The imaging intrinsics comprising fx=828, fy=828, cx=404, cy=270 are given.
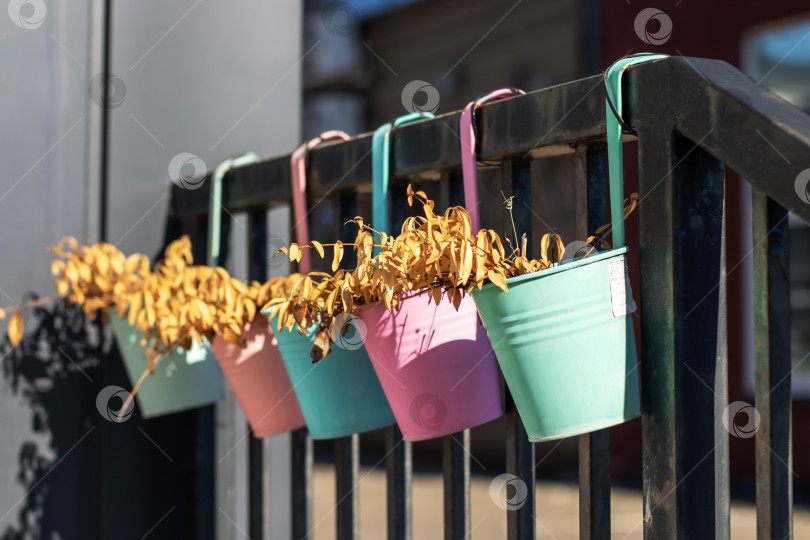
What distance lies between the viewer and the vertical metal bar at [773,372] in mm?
982

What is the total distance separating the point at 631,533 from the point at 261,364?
10.3 feet

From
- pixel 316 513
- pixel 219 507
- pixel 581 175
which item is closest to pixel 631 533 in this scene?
pixel 316 513

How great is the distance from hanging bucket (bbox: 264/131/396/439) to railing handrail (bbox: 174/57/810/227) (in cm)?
34

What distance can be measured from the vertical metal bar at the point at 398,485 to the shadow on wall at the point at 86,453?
2.00ft

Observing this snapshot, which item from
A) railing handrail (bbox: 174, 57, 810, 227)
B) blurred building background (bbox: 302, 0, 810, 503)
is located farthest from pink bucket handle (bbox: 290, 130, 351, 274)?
blurred building background (bbox: 302, 0, 810, 503)

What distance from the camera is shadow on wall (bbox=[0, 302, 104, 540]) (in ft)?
5.87

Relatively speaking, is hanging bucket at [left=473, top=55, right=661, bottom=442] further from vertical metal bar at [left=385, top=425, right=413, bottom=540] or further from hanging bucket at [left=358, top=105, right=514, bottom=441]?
vertical metal bar at [left=385, top=425, right=413, bottom=540]

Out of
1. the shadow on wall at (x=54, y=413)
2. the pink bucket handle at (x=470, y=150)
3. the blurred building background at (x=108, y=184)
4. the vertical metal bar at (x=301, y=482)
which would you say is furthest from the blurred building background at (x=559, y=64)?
the pink bucket handle at (x=470, y=150)

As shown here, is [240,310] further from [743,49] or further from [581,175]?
[743,49]

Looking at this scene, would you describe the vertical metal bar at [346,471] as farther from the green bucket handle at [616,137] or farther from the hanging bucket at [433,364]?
the green bucket handle at [616,137]

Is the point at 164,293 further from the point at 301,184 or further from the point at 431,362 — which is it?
the point at 431,362

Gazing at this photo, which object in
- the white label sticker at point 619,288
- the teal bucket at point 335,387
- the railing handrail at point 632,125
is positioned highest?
the railing handrail at point 632,125

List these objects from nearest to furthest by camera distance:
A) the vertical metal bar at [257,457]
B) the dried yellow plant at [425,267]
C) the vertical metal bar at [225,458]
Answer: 1. the dried yellow plant at [425,267]
2. the vertical metal bar at [257,457]
3. the vertical metal bar at [225,458]

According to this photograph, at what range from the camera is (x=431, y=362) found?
116 centimetres
